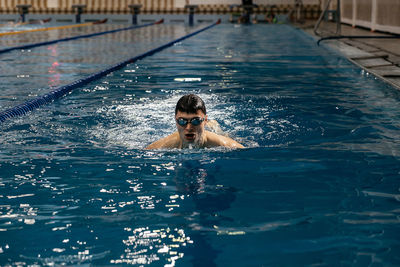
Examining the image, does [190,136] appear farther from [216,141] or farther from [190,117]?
[216,141]

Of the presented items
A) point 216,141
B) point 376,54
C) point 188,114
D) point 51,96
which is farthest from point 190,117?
Result: point 376,54

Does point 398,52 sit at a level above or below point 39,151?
above

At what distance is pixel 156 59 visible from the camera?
33.8ft

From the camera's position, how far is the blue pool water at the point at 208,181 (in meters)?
2.24

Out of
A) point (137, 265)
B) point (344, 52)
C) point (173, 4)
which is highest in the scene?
point (173, 4)

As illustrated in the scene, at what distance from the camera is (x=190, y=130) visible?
3521 millimetres

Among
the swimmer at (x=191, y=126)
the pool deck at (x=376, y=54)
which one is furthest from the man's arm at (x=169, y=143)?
the pool deck at (x=376, y=54)

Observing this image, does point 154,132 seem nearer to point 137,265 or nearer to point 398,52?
point 137,265

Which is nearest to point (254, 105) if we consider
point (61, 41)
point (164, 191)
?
point (164, 191)

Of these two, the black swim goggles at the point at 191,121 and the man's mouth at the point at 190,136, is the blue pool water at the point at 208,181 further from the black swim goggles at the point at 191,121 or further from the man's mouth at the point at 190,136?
the black swim goggles at the point at 191,121

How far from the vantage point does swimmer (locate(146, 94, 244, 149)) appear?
3461 millimetres

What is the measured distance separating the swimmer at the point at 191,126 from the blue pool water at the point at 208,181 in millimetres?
89

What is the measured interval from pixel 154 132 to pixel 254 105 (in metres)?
1.37

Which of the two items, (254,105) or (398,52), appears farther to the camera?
(398,52)
